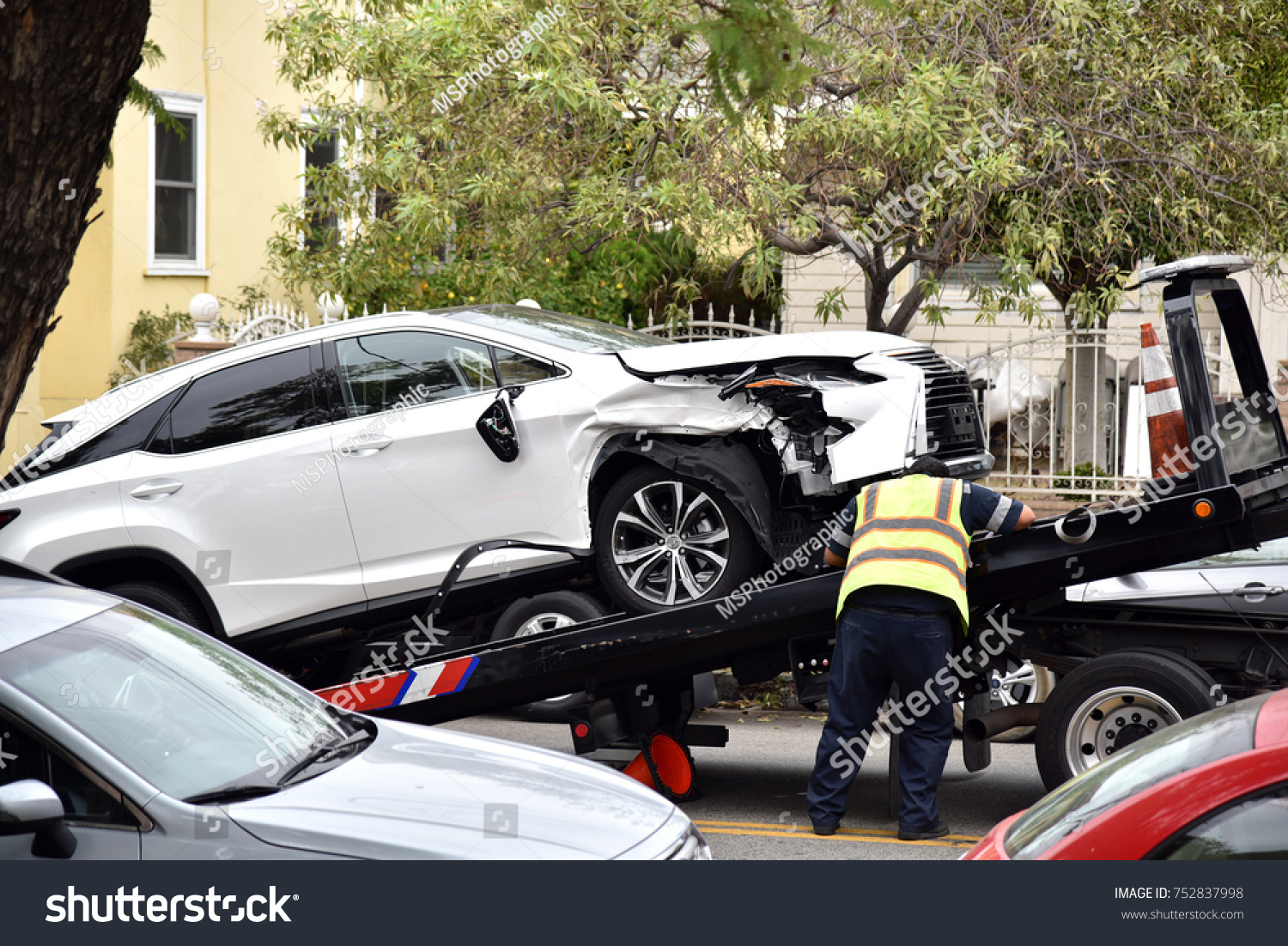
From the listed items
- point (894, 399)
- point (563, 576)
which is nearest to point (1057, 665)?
point (894, 399)

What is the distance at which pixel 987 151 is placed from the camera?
9.80m

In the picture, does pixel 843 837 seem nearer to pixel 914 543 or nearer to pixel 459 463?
pixel 914 543

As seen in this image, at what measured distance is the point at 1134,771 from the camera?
122 inches

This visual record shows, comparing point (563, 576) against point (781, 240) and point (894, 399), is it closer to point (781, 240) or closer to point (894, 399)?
point (894, 399)

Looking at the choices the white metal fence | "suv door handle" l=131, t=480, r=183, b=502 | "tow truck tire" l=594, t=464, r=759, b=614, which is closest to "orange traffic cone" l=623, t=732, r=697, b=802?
"tow truck tire" l=594, t=464, r=759, b=614

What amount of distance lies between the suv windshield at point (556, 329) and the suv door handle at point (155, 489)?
1739 millimetres

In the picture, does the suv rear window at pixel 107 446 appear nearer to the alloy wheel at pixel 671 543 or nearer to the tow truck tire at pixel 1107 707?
the alloy wheel at pixel 671 543

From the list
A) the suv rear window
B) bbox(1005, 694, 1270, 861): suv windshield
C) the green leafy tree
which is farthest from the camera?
the green leafy tree

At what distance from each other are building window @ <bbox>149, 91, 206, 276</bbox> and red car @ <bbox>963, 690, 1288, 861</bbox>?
1525 cm

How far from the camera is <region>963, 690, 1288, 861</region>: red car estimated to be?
8.73ft

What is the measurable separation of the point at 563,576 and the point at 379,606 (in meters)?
1.00

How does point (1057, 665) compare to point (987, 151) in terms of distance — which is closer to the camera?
point (1057, 665)

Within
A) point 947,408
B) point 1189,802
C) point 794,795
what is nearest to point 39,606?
point 1189,802

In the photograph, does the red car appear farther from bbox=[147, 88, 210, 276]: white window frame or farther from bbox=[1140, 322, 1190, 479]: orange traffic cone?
bbox=[147, 88, 210, 276]: white window frame
